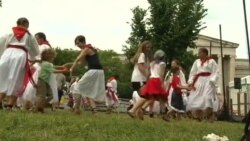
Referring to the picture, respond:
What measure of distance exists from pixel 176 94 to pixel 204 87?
197 centimetres

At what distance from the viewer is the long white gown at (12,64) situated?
44.5ft

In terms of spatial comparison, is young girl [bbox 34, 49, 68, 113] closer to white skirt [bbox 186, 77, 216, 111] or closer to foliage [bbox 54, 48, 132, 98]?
white skirt [bbox 186, 77, 216, 111]

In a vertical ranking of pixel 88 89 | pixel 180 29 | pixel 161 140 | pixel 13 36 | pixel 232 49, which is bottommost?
pixel 161 140

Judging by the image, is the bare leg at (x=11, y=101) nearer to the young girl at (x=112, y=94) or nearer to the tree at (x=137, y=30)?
the young girl at (x=112, y=94)

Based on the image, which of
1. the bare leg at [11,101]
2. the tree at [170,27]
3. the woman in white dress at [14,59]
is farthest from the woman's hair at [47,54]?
the tree at [170,27]

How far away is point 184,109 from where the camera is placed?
61.5ft

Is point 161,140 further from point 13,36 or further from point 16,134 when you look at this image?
point 13,36

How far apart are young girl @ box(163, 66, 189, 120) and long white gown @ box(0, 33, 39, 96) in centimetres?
570

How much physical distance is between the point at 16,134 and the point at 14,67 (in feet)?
17.6

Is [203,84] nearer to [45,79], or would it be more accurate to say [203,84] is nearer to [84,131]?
[45,79]

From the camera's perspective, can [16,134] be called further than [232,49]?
No

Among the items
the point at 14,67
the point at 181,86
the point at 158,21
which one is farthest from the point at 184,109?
the point at 158,21

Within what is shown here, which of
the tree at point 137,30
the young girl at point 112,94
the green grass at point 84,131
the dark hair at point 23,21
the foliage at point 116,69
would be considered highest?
the foliage at point 116,69

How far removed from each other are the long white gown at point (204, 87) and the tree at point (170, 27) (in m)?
20.5
